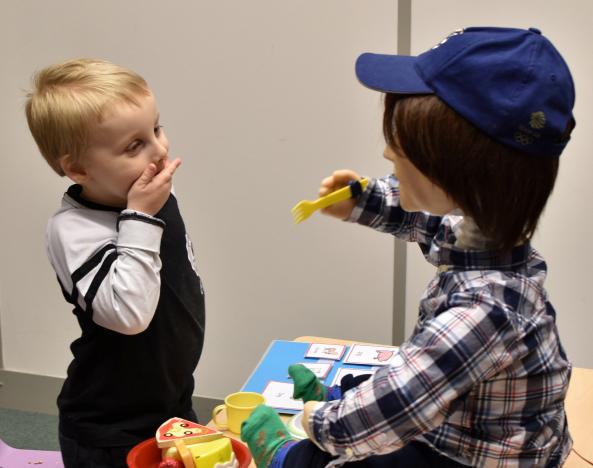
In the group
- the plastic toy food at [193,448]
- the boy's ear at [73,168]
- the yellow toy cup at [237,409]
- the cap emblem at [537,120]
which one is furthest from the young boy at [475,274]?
the boy's ear at [73,168]

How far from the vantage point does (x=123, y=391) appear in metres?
1.19

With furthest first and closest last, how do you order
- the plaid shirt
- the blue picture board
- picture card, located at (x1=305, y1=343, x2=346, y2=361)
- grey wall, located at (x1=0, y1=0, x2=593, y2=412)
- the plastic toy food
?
grey wall, located at (x1=0, y1=0, x2=593, y2=412) → picture card, located at (x1=305, y1=343, x2=346, y2=361) → the blue picture board → the plastic toy food → the plaid shirt

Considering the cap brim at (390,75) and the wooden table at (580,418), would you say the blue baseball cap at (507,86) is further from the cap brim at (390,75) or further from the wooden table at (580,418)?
the wooden table at (580,418)

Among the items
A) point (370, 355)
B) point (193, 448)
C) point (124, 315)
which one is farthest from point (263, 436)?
point (370, 355)

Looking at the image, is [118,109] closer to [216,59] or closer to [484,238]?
[484,238]

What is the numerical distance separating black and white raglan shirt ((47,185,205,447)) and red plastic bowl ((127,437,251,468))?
184 millimetres

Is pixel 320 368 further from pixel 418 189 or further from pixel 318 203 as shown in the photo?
pixel 418 189

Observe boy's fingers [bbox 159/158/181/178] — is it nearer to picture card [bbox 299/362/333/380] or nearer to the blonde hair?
the blonde hair

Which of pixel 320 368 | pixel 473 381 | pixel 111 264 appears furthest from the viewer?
pixel 320 368

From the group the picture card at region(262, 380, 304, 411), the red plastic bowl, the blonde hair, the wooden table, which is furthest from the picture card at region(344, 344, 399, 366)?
the blonde hair

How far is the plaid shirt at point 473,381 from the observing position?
749 millimetres

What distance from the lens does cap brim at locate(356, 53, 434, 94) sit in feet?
2.65

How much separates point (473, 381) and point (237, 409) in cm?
51

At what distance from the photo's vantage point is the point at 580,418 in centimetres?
125
